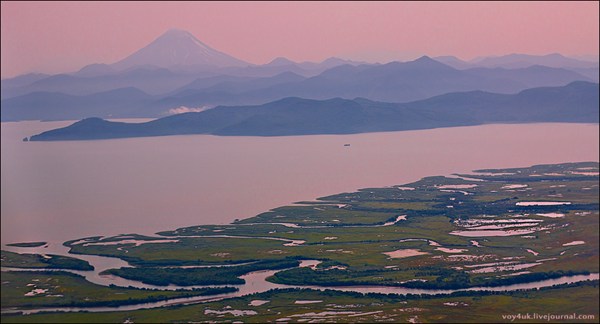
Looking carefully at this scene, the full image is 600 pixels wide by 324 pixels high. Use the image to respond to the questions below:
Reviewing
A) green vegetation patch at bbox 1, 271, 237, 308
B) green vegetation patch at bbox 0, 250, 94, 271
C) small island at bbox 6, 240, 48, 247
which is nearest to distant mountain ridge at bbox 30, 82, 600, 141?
small island at bbox 6, 240, 48, 247

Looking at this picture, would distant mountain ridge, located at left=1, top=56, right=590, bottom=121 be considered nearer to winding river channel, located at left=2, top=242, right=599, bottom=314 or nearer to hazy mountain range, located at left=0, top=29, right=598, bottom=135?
hazy mountain range, located at left=0, top=29, right=598, bottom=135

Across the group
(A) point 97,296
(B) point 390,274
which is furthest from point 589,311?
(A) point 97,296

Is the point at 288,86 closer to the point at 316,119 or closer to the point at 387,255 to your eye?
the point at 316,119

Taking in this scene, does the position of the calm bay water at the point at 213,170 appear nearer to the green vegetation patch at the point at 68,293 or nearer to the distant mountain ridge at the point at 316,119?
the green vegetation patch at the point at 68,293

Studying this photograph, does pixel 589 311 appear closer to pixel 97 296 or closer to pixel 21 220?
pixel 97 296

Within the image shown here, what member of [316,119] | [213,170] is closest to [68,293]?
[213,170]

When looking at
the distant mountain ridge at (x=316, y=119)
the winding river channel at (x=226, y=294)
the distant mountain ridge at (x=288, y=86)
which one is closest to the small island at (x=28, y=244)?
the winding river channel at (x=226, y=294)
